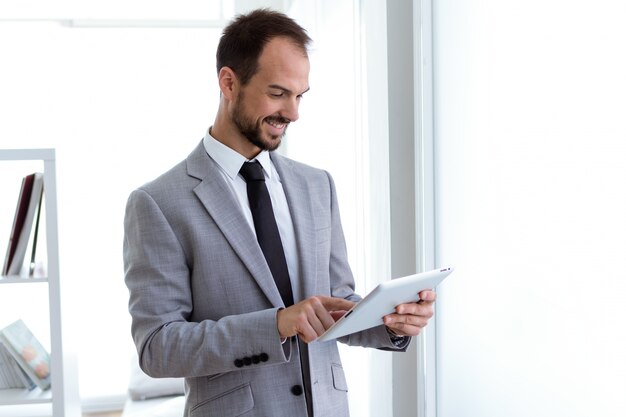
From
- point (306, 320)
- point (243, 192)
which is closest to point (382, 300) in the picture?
point (306, 320)

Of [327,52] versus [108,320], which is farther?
[108,320]

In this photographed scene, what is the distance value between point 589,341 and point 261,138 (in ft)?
2.54

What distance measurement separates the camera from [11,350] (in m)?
2.68

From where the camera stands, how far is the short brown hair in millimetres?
1506

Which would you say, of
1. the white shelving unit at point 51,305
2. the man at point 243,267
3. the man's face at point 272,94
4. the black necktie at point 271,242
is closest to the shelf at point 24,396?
the white shelving unit at point 51,305

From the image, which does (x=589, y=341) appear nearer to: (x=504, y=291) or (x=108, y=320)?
(x=504, y=291)

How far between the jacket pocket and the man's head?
18.8 inches

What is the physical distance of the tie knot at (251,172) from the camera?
1534 millimetres

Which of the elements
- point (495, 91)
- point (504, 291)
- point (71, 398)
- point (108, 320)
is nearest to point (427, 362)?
point (504, 291)

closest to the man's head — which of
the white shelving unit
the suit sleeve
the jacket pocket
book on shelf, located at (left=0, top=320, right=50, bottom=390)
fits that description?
the suit sleeve

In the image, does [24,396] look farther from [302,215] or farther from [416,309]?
[416,309]

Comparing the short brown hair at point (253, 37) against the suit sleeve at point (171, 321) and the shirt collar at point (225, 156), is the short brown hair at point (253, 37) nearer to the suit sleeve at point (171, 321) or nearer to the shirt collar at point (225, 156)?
the shirt collar at point (225, 156)

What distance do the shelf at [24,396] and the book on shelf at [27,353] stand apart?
0.03 m

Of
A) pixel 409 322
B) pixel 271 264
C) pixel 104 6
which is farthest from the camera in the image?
pixel 104 6
